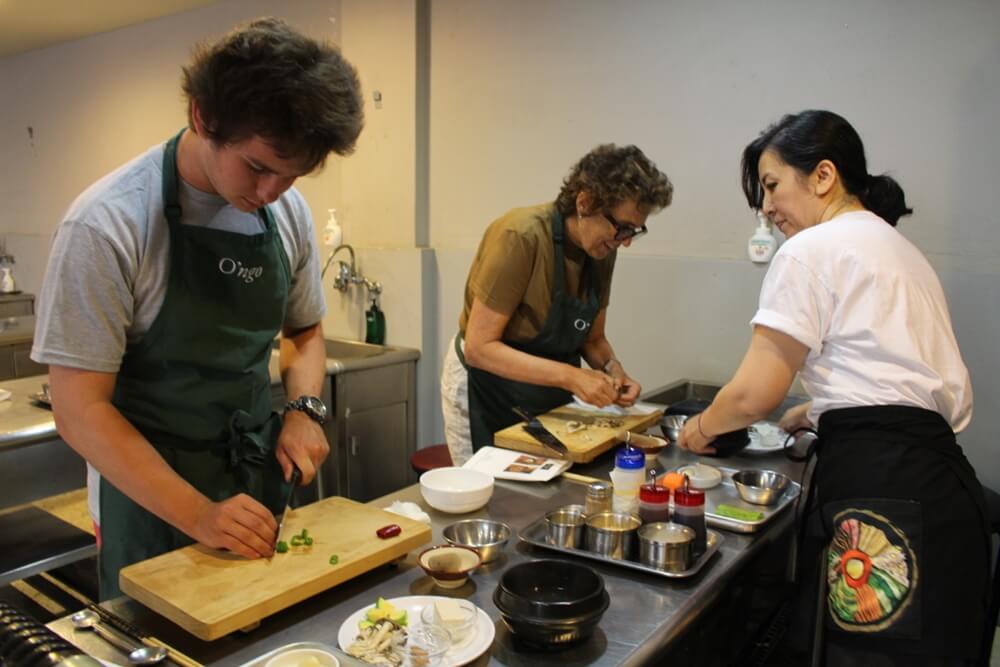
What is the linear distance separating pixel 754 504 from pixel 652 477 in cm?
22

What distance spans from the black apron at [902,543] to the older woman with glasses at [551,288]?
0.80 m

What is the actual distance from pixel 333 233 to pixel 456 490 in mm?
2422

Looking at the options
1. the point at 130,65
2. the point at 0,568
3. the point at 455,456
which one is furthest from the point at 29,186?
the point at 455,456

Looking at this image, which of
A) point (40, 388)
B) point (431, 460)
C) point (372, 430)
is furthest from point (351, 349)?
point (40, 388)

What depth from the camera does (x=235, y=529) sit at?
45.4 inches

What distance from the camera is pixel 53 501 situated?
271 centimetres

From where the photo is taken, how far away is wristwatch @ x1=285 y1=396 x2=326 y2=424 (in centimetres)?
150

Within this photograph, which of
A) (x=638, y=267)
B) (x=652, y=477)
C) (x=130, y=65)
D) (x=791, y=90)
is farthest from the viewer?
(x=130, y=65)

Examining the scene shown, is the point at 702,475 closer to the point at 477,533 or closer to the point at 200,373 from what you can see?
the point at 477,533

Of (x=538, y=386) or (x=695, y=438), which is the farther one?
(x=538, y=386)

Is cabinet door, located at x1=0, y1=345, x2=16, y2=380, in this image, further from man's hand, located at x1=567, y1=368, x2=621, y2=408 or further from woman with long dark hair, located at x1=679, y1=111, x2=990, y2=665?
woman with long dark hair, located at x1=679, y1=111, x2=990, y2=665

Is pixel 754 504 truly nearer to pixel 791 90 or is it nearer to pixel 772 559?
pixel 772 559

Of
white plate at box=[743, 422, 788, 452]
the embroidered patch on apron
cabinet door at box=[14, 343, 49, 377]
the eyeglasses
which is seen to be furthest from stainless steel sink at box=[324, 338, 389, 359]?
the embroidered patch on apron

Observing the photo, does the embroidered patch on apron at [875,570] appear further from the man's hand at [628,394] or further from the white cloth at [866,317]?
the man's hand at [628,394]
